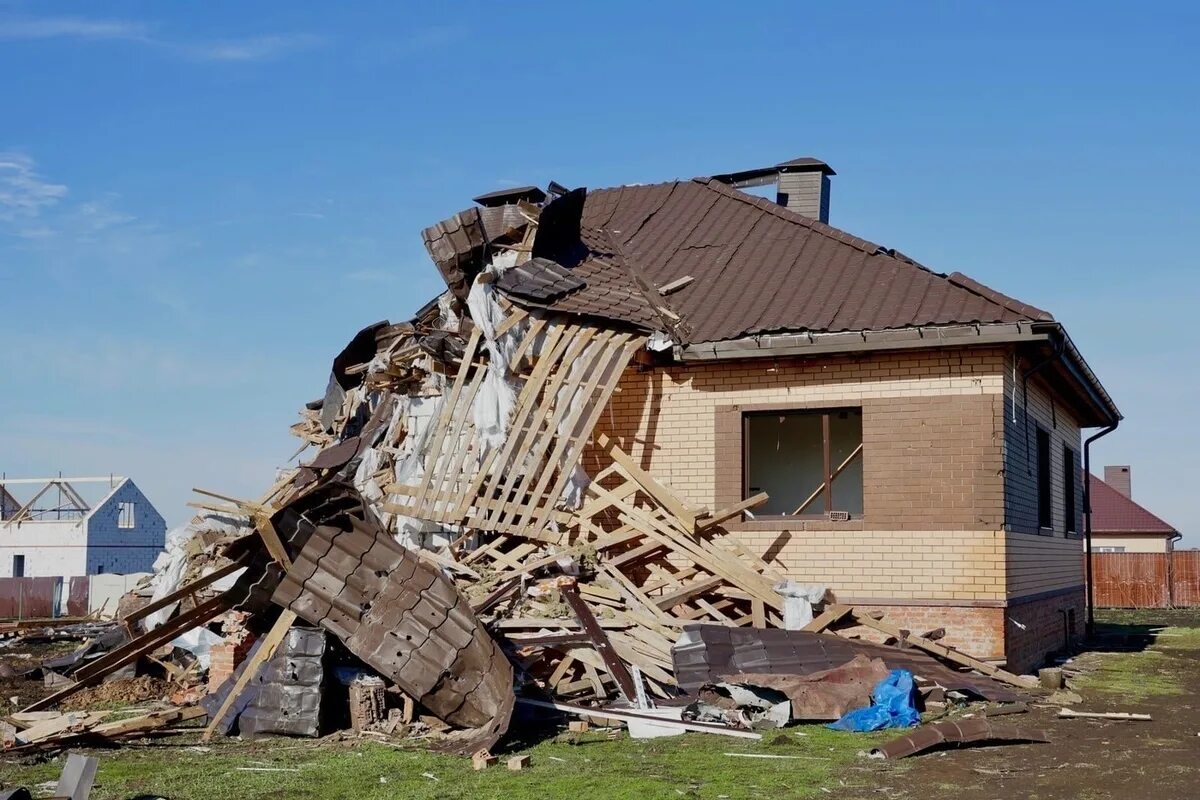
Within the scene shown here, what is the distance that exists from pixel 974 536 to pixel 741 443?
110 inches

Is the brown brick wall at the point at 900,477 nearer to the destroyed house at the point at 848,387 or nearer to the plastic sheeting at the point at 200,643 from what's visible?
the destroyed house at the point at 848,387

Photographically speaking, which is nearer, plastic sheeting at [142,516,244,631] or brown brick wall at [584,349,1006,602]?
brown brick wall at [584,349,1006,602]

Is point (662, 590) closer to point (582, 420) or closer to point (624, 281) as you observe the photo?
point (582, 420)

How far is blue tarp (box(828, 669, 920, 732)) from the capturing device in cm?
1003

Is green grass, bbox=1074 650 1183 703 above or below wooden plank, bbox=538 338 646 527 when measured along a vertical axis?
below

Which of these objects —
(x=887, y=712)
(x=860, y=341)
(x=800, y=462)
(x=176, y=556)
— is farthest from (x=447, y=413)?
(x=800, y=462)

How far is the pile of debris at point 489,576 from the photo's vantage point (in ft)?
32.9

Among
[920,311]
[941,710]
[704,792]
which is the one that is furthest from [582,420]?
[704,792]

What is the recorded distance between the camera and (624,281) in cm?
1524

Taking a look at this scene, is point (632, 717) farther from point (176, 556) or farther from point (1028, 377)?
point (176, 556)

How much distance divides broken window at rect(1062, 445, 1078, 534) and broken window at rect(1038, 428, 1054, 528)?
1.74 metres

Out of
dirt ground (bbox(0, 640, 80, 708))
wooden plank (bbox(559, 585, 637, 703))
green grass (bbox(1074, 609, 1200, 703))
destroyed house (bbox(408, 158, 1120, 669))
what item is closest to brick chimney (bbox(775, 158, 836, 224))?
destroyed house (bbox(408, 158, 1120, 669))

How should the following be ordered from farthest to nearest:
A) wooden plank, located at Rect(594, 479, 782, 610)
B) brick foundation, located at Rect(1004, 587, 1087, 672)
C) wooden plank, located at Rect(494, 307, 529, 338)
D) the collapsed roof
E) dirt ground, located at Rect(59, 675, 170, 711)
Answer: wooden plank, located at Rect(494, 307, 529, 338), brick foundation, located at Rect(1004, 587, 1087, 672), the collapsed roof, wooden plank, located at Rect(594, 479, 782, 610), dirt ground, located at Rect(59, 675, 170, 711)

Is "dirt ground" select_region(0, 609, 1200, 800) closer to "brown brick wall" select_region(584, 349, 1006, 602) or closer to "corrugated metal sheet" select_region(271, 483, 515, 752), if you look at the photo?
"corrugated metal sheet" select_region(271, 483, 515, 752)
